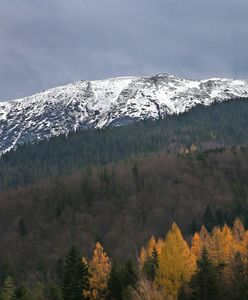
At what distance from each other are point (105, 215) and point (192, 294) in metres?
123

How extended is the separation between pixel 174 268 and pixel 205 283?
A: 563 centimetres

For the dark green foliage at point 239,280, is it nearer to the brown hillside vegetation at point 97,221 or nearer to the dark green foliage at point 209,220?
the brown hillside vegetation at point 97,221

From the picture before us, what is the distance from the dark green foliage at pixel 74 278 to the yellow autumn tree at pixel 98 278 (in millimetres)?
1302

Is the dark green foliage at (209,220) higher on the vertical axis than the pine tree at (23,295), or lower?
higher

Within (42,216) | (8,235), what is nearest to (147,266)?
(8,235)

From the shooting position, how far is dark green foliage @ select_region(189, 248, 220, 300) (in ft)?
207

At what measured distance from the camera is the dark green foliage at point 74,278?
67.4m

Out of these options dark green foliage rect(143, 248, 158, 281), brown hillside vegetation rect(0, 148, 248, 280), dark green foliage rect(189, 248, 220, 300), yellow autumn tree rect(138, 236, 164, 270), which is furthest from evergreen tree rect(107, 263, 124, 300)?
brown hillside vegetation rect(0, 148, 248, 280)

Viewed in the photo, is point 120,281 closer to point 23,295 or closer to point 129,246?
point 23,295

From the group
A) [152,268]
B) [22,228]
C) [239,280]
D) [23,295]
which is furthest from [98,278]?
[22,228]

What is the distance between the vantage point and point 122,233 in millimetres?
168375

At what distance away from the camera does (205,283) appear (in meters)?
62.9

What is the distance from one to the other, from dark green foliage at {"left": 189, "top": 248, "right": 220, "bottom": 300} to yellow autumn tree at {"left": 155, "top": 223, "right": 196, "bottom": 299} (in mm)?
2812

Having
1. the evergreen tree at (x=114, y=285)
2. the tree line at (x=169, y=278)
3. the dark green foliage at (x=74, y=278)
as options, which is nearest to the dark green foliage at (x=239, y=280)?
the tree line at (x=169, y=278)
